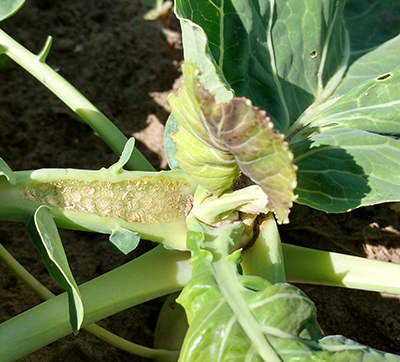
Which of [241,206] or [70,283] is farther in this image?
[241,206]

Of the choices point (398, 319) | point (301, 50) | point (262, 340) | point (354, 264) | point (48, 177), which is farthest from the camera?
point (398, 319)

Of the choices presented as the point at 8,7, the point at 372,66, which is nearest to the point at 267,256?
the point at 372,66

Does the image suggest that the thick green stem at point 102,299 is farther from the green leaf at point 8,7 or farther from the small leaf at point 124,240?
the green leaf at point 8,7

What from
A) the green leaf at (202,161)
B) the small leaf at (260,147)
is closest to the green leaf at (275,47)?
the green leaf at (202,161)

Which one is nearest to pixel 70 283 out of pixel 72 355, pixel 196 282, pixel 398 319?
pixel 196 282

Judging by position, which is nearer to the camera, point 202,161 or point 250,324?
point 250,324

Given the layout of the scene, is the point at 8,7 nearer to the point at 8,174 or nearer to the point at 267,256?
the point at 8,174

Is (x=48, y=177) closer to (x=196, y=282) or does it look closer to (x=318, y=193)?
(x=196, y=282)
